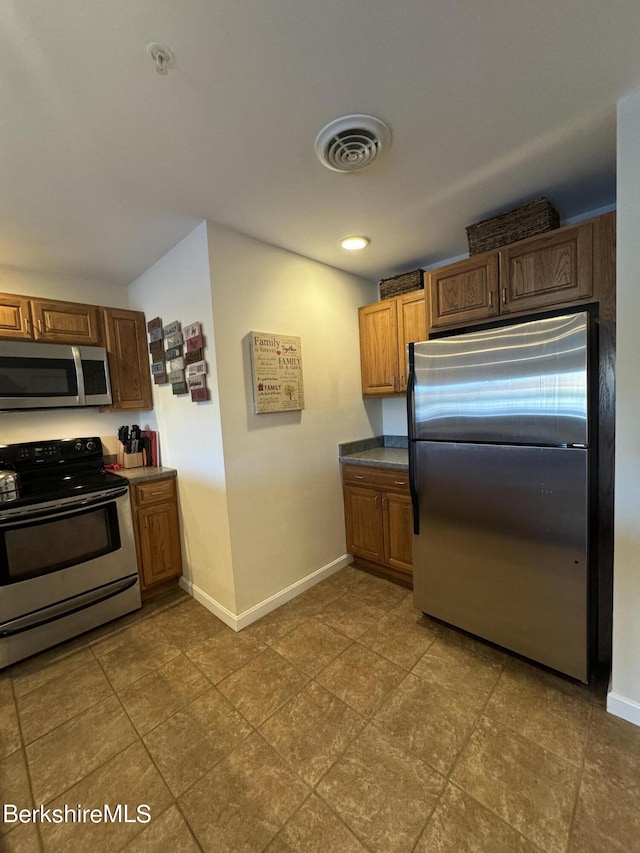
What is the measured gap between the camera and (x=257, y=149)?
1451 millimetres

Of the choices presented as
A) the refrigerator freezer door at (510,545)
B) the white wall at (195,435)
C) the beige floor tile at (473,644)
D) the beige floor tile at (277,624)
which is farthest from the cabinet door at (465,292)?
the beige floor tile at (277,624)

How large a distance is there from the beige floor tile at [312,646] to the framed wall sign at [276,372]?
55.4 inches

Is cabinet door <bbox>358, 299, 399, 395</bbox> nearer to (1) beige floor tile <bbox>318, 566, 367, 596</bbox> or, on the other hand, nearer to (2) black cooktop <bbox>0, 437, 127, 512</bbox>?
(1) beige floor tile <bbox>318, 566, 367, 596</bbox>

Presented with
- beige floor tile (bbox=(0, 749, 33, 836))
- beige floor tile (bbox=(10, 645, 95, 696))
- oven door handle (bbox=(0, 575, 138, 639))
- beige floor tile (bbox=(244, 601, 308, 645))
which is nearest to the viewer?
beige floor tile (bbox=(0, 749, 33, 836))

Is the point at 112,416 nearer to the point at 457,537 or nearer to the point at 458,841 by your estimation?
the point at 457,537

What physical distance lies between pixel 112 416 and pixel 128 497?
0.94 metres

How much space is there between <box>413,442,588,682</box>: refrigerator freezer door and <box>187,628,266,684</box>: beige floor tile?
3.65 feet

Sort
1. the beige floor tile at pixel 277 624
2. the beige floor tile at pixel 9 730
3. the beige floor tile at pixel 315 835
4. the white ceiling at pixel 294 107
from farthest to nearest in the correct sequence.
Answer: the beige floor tile at pixel 277 624, the beige floor tile at pixel 9 730, the beige floor tile at pixel 315 835, the white ceiling at pixel 294 107

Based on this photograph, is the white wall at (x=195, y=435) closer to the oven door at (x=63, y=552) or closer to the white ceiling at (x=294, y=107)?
the white ceiling at (x=294, y=107)

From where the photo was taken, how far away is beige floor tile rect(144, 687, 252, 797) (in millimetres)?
1340

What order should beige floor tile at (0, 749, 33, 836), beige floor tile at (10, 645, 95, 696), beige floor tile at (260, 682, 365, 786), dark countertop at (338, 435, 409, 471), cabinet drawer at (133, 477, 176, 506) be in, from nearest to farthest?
beige floor tile at (0, 749, 33, 836) → beige floor tile at (260, 682, 365, 786) → beige floor tile at (10, 645, 95, 696) → cabinet drawer at (133, 477, 176, 506) → dark countertop at (338, 435, 409, 471)

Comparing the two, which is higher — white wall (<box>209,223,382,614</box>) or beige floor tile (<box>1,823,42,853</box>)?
white wall (<box>209,223,382,614</box>)

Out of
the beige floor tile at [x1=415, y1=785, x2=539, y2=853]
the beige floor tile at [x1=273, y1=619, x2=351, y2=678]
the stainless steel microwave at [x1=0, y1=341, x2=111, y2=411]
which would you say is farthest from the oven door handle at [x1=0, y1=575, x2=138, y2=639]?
the beige floor tile at [x1=415, y1=785, x2=539, y2=853]

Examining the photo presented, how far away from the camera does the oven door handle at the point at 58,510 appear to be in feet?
6.35
